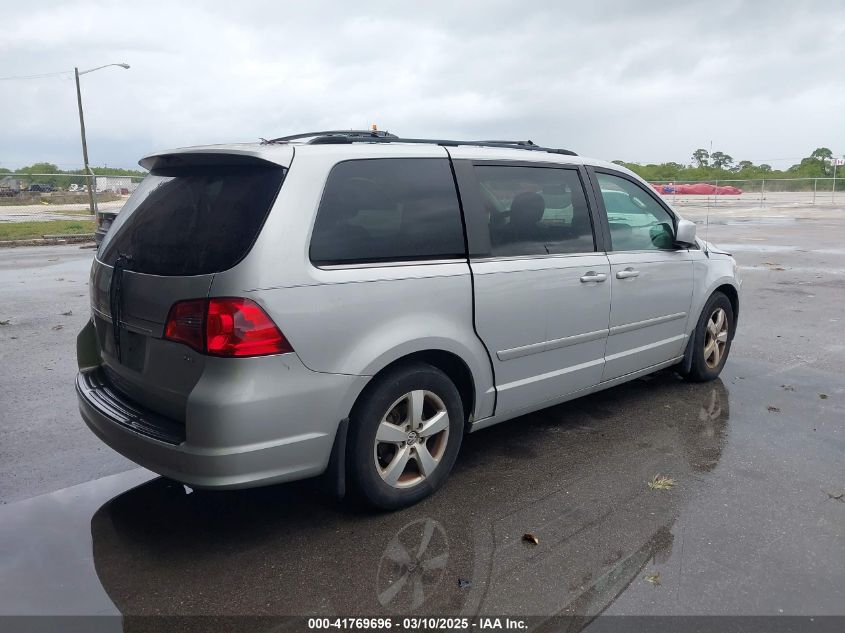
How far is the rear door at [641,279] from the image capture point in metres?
4.73

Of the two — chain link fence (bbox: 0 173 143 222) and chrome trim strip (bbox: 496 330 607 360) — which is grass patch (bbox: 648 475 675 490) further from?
chain link fence (bbox: 0 173 143 222)

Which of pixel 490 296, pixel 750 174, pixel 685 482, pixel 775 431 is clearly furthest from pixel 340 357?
pixel 750 174

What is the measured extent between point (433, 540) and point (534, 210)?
6.55 ft

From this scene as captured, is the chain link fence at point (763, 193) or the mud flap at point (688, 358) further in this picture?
the chain link fence at point (763, 193)

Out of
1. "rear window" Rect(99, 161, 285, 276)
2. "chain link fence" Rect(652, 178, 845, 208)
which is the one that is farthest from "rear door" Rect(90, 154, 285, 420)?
"chain link fence" Rect(652, 178, 845, 208)

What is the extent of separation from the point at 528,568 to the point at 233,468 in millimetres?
1314

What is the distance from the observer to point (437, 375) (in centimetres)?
365

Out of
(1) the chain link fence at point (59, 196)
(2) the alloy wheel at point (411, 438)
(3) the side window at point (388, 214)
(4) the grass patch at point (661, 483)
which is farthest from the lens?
(1) the chain link fence at point (59, 196)

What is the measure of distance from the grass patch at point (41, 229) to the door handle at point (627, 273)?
19560 mm

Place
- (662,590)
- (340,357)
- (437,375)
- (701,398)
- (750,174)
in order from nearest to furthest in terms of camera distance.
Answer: (662,590), (340,357), (437,375), (701,398), (750,174)

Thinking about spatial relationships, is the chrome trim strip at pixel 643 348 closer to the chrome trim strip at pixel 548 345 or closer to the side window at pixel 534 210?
the chrome trim strip at pixel 548 345

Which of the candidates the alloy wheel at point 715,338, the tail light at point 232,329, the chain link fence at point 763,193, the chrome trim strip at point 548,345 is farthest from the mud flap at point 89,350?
the chain link fence at point 763,193

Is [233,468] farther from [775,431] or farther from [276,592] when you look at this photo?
[775,431]

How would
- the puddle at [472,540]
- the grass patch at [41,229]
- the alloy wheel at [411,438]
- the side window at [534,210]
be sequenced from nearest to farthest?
the puddle at [472,540]
the alloy wheel at [411,438]
the side window at [534,210]
the grass patch at [41,229]
